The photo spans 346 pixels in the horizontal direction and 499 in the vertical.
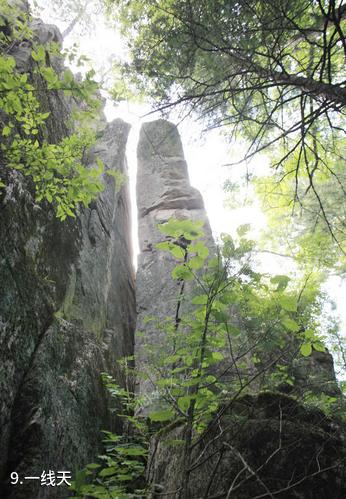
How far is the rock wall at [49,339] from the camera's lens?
3480 millimetres

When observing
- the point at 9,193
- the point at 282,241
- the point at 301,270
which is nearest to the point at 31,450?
the point at 9,193

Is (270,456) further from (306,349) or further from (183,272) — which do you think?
(183,272)

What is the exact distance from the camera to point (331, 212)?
1077cm

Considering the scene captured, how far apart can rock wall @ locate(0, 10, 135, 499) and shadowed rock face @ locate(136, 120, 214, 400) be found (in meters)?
1.59

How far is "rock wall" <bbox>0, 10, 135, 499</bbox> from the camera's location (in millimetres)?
3480

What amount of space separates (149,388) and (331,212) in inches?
305

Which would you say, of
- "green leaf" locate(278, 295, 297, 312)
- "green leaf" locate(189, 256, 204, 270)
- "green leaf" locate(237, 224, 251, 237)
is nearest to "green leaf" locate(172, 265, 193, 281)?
"green leaf" locate(189, 256, 204, 270)

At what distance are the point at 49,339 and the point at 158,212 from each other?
23.1 ft

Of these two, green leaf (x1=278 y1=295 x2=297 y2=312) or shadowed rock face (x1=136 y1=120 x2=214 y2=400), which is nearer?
green leaf (x1=278 y1=295 x2=297 y2=312)

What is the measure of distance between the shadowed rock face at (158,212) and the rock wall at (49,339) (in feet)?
5.22

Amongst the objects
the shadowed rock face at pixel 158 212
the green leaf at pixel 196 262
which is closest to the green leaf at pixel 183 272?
the green leaf at pixel 196 262

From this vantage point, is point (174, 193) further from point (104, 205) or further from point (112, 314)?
point (112, 314)

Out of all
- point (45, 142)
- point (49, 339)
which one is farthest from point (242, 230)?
point (49, 339)

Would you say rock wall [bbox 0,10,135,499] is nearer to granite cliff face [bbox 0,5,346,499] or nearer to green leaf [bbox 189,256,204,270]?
granite cliff face [bbox 0,5,346,499]
